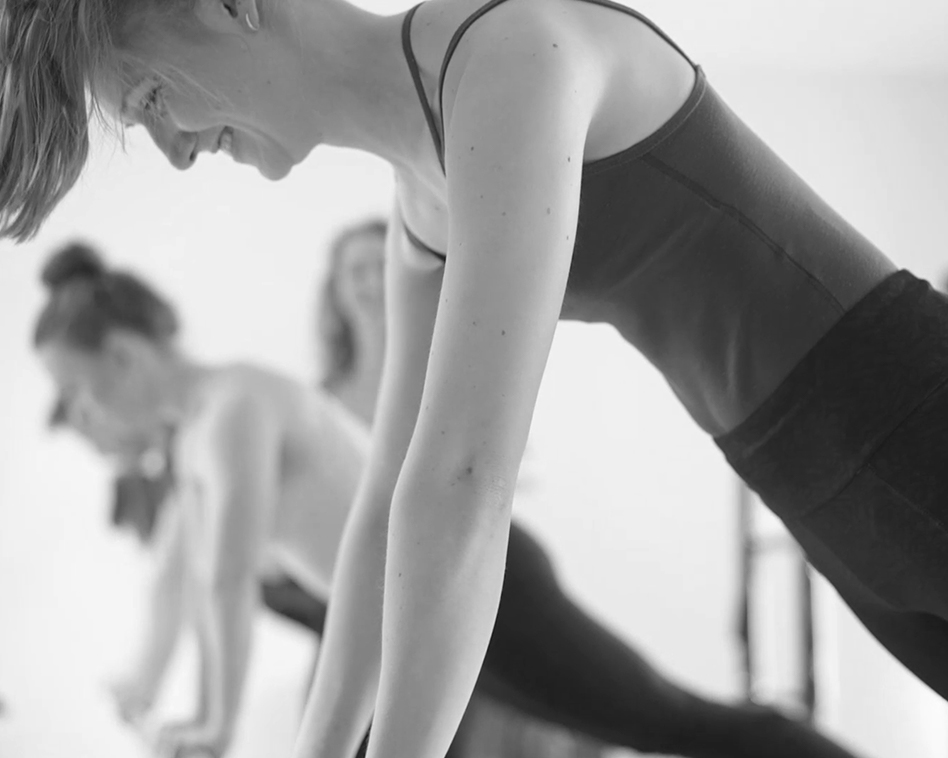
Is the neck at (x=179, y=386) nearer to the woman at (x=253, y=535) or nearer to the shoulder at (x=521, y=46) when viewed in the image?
the woman at (x=253, y=535)

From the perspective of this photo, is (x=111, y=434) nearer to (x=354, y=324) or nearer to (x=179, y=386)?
(x=179, y=386)

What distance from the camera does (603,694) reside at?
138 cm

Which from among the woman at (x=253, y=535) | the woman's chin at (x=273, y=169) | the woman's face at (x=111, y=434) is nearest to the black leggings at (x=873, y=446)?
the woman's chin at (x=273, y=169)

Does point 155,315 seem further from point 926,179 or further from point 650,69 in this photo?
point 926,179

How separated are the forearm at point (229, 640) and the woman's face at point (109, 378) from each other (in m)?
0.41

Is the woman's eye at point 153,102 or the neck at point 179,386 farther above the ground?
the woman's eye at point 153,102

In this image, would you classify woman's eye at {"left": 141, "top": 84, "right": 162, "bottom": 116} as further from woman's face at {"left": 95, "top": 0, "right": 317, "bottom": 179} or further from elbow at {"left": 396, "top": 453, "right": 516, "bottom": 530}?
elbow at {"left": 396, "top": 453, "right": 516, "bottom": 530}

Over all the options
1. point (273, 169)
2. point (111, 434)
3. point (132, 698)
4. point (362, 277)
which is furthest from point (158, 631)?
point (273, 169)

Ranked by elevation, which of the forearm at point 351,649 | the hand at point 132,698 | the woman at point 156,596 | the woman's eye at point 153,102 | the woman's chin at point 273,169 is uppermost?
the woman's eye at point 153,102

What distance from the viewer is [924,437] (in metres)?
0.57

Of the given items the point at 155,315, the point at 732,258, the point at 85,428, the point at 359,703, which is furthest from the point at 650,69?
the point at 85,428

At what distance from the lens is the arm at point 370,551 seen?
2.27 feet

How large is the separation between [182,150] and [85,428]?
1.62 m

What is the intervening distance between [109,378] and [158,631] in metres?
0.52
